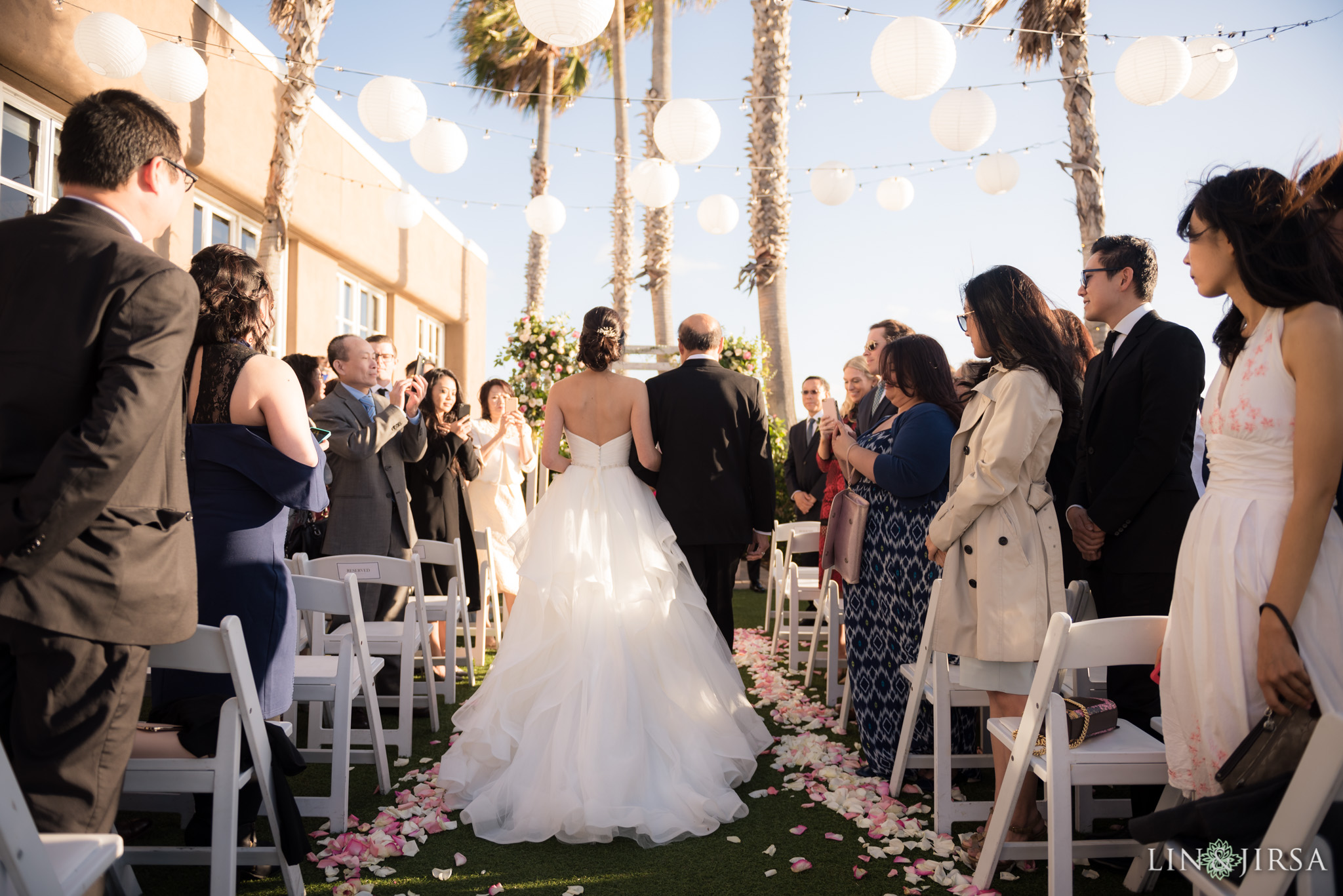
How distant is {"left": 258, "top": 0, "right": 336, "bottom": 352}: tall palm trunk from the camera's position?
27.3 feet

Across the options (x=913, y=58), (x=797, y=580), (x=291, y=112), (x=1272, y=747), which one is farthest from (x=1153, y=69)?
(x=291, y=112)

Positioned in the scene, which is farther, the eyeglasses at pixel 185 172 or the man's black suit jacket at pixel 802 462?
the man's black suit jacket at pixel 802 462

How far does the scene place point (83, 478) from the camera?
1.68 metres

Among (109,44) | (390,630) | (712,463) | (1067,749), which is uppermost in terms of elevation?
(109,44)

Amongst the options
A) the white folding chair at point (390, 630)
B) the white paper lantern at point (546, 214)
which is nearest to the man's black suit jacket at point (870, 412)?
the white folding chair at point (390, 630)

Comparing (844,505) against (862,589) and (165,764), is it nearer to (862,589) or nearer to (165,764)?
(862,589)

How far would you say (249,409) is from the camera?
2559mm

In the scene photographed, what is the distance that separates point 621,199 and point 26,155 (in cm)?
862

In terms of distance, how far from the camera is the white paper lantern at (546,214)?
10438 millimetres

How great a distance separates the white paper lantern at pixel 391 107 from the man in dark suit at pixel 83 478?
5591mm

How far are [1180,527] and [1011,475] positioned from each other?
2.42 feet

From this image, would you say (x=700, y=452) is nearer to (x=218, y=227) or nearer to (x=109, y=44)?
(x=109, y=44)

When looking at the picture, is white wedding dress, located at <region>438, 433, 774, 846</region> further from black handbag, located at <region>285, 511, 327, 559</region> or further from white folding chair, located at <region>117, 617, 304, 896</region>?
black handbag, located at <region>285, 511, 327, 559</region>

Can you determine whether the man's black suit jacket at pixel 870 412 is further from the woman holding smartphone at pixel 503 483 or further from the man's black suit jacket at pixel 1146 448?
the woman holding smartphone at pixel 503 483
